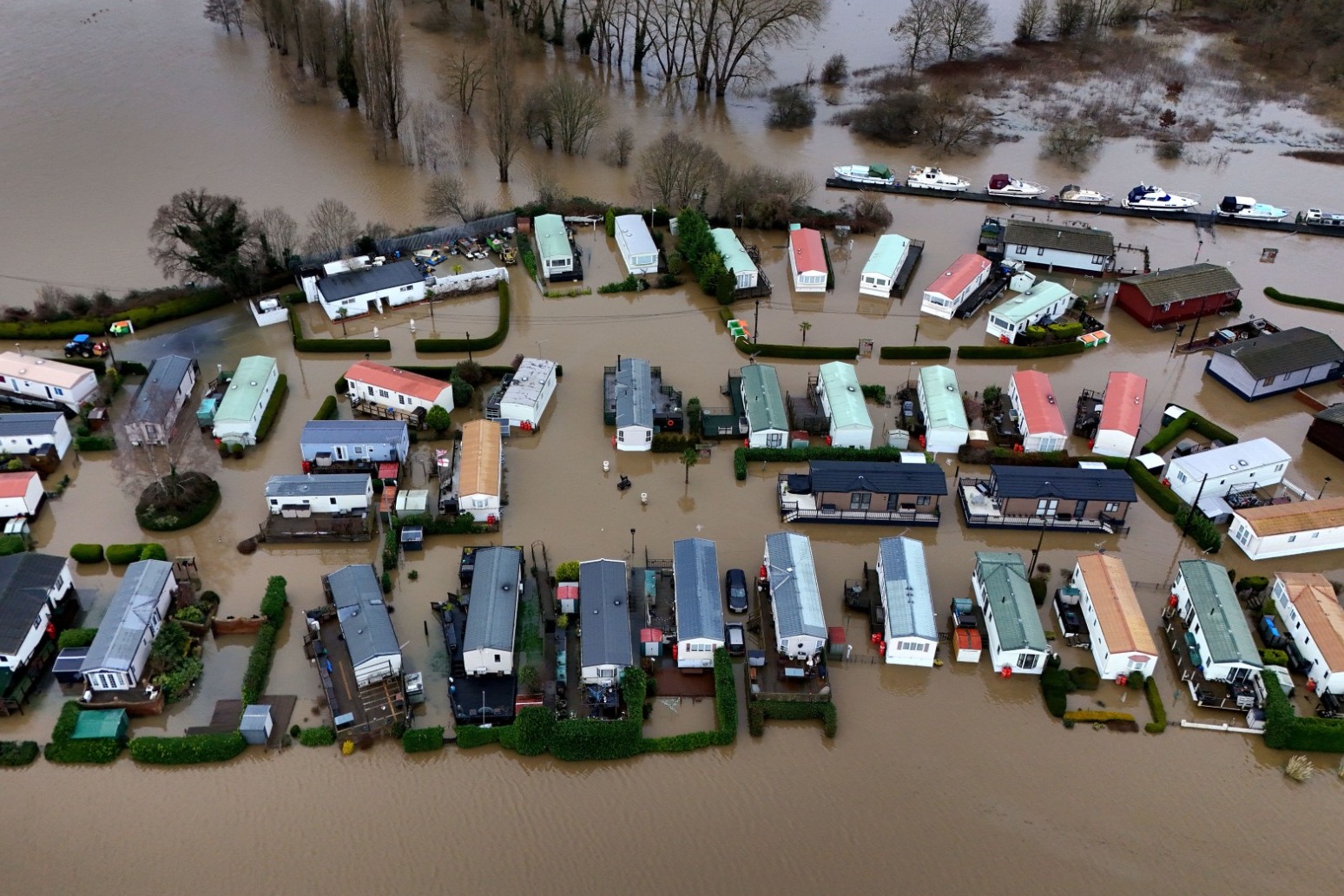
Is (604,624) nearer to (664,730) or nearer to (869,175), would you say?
(664,730)

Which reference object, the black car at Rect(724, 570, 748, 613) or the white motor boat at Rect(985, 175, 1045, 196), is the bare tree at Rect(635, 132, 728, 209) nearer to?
the white motor boat at Rect(985, 175, 1045, 196)

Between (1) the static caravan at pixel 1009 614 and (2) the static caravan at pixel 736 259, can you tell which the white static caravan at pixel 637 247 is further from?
(1) the static caravan at pixel 1009 614

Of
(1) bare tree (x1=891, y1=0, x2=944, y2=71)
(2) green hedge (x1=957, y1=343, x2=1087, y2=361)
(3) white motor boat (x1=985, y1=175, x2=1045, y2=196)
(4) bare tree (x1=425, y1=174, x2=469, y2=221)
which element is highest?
(1) bare tree (x1=891, y1=0, x2=944, y2=71)

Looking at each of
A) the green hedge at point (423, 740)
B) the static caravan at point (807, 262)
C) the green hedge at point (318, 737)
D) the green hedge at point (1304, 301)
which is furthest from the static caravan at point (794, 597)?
the green hedge at point (1304, 301)

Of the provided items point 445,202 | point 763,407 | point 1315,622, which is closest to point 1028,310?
point 763,407

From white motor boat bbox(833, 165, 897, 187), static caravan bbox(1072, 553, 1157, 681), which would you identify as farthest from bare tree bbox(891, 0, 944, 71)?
static caravan bbox(1072, 553, 1157, 681)

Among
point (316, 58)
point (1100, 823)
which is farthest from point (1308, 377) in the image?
point (316, 58)
